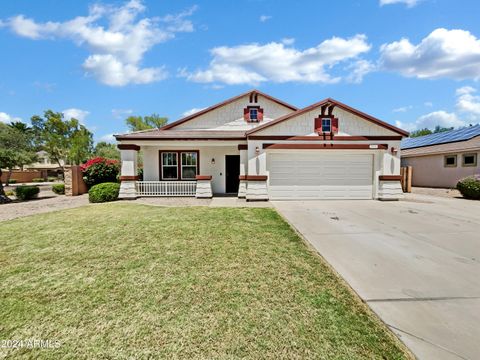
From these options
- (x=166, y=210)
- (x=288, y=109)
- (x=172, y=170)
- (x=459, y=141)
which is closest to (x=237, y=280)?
(x=166, y=210)

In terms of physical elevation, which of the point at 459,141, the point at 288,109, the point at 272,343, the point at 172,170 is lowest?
the point at 272,343

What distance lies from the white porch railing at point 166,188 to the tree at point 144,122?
1333 inches

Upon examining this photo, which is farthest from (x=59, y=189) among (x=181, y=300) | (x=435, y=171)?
(x=435, y=171)

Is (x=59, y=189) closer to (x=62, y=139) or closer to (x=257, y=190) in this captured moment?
(x=257, y=190)

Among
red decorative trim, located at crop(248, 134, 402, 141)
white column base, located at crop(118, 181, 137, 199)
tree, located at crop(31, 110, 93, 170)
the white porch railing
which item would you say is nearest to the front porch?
the white porch railing

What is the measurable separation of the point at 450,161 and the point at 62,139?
156ft

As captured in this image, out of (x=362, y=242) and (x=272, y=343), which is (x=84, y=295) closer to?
(x=272, y=343)

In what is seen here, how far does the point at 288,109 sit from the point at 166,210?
35.2 feet

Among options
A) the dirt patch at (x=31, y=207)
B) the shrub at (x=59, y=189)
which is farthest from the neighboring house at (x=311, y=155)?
the shrub at (x=59, y=189)

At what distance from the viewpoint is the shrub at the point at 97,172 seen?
1476 cm

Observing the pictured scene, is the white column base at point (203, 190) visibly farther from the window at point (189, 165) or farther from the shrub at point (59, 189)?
the shrub at point (59, 189)

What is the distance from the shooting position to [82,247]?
4.99 meters

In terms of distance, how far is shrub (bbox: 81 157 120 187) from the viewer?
14758 mm

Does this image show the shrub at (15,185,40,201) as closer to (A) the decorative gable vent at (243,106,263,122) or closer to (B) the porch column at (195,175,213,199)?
(B) the porch column at (195,175,213,199)
